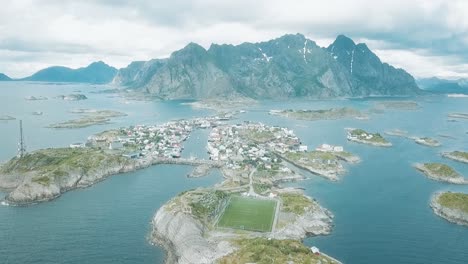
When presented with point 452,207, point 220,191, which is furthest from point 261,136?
point 452,207

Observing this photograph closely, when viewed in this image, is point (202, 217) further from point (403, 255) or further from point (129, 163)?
point (129, 163)

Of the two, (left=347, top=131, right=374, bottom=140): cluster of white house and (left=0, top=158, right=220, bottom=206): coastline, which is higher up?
(left=347, top=131, right=374, bottom=140): cluster of white house

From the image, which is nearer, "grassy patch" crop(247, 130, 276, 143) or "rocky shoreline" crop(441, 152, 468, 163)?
"rocky shoreline" crop(441, 152, 468, 163)

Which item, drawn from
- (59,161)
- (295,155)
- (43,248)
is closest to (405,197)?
(295,155)

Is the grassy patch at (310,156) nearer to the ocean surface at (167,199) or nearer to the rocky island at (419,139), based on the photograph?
the ocean surface at (167,199)

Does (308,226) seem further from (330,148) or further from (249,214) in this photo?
(330,148)

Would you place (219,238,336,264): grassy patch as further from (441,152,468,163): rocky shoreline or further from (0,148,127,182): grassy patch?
(441,152,468,163): rocky shoreline

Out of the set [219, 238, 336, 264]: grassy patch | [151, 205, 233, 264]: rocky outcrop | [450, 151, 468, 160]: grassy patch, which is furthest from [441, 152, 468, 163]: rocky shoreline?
[151, 205, 233, 264]: rocky outcrop
